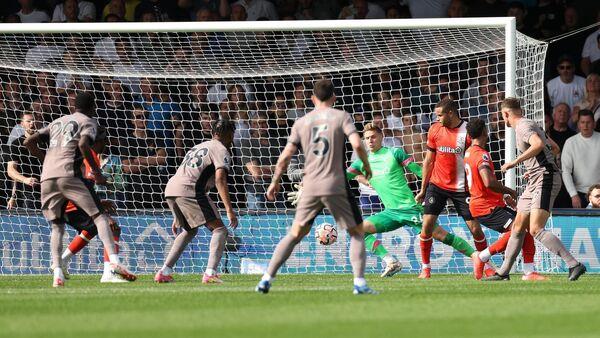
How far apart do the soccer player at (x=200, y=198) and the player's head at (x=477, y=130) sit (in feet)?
9.07

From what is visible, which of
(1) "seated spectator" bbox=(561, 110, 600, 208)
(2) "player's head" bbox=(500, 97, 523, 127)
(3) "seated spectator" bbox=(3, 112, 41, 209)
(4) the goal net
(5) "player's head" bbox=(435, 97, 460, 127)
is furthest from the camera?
(1) "seated spectator" bbox=(561, 110, 600, 208)

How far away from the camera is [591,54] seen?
19.5m

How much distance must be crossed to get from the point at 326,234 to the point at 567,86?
211 inches

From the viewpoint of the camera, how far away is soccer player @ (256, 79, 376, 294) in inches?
409

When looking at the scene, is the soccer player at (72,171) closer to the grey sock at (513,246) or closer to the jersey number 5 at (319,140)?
the jersey number 5 at (319,140)

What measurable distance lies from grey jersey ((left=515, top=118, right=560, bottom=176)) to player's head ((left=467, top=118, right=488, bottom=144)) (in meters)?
0.83

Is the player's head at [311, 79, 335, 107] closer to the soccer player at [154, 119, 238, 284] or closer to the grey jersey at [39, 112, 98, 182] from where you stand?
the soccer player at [154, 119, 238, 284]

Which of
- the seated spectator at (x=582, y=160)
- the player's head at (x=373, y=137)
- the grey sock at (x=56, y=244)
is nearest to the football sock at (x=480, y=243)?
the player's head at (x=373, y=137)

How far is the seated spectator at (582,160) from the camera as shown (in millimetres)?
17422

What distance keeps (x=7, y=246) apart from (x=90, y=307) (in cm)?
817

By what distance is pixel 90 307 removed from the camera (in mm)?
9328

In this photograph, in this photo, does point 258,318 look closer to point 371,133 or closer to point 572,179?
point 371,133

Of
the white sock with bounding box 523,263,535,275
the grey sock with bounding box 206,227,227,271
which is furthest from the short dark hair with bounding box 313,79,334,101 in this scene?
the white sock with bounding box 523,263,535,275

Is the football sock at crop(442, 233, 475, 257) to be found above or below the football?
below
